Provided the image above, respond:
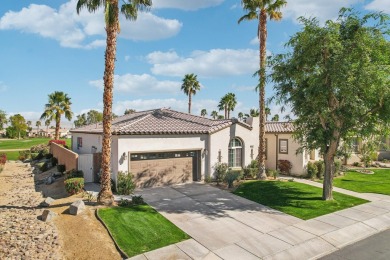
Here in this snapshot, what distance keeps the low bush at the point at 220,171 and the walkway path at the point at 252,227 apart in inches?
142

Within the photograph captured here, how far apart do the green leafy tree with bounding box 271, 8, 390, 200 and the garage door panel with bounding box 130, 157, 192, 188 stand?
337 inches

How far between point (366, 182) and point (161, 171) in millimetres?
15760

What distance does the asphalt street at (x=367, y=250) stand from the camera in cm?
948

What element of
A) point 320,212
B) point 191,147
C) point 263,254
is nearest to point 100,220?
point 263,254

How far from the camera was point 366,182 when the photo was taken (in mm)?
20906

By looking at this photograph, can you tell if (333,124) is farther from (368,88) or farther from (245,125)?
(245,125)

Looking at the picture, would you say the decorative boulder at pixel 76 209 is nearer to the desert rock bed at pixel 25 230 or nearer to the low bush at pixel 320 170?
the desert rock bed at pixel 25 230

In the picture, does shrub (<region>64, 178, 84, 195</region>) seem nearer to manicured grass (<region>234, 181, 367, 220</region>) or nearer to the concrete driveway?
the concrete driveway

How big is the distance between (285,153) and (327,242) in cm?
1470

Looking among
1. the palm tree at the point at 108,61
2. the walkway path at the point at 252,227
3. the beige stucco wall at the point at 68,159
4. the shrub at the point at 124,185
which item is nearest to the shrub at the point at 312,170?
the walkway path at the point at 252,227

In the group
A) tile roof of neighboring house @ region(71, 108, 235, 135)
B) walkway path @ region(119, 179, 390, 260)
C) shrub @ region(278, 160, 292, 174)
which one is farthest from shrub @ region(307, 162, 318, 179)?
tile roof of neighboring house @ region(71, 108, 235, 135)

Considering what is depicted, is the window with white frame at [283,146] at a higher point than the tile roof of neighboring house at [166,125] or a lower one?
lower

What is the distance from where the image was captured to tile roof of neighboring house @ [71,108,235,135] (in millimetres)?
17703

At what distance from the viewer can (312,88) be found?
13617 mm
